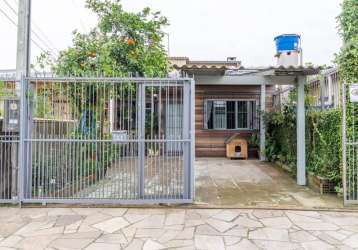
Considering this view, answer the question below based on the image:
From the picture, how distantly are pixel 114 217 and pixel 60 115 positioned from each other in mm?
1915

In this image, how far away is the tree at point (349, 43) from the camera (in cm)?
474

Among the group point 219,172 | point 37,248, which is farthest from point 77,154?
point 219,172

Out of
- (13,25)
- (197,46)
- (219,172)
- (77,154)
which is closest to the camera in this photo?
(77,154)

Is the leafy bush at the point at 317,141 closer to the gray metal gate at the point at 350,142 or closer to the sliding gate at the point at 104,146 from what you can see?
the gray metal gate at the point at 350,142

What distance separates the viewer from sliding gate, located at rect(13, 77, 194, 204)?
4.61 m

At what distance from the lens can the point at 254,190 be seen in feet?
18.3

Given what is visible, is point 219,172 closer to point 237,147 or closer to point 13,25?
point 237,147

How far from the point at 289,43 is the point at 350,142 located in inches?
127

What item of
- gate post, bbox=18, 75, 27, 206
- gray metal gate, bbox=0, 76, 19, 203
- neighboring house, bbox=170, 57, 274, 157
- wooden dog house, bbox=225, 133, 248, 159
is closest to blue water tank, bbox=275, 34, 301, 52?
neighboring house, bbox=170, 57, 274, 157

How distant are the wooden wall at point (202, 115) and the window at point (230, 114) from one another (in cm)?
15

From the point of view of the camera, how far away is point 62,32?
14406 millimetres

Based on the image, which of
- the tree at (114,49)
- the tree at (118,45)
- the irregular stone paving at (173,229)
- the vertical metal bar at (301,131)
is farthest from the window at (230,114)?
the irregular stone paving at (173,229)

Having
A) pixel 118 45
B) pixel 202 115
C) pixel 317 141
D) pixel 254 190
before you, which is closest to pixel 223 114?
pixel 202 115

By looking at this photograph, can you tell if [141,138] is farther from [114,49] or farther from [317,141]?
[317,141]
